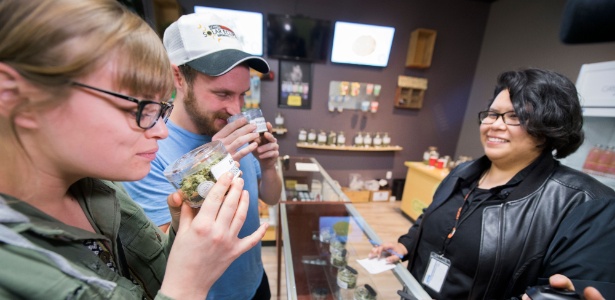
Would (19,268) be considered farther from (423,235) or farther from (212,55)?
(423,235)

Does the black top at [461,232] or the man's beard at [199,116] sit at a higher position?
the man's beard at [199,116]

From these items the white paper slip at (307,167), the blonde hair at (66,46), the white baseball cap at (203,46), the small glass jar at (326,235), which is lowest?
the small glass jar at (326,235)

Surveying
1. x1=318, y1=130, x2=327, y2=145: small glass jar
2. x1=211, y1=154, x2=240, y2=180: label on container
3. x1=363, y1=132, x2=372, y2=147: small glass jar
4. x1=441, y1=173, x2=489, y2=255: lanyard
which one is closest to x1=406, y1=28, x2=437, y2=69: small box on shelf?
x1=363, y1=132, x2=372, y2=147: small glass jar

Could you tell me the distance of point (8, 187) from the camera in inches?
15.7

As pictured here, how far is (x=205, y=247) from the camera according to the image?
474 millimetres

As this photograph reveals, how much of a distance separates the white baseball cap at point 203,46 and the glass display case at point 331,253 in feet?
3.57

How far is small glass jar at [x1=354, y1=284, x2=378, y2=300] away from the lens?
1331 mm

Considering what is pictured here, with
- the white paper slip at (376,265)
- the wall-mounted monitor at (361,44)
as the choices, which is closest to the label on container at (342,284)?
the white paper slip at (376,265)

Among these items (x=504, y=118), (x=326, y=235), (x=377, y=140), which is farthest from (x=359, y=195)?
(x=504, y=118)

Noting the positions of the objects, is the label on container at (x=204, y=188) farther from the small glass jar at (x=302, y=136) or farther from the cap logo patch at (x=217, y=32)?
the small glass jar at (x=302, y=136)

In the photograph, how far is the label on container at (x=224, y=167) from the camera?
0.60m

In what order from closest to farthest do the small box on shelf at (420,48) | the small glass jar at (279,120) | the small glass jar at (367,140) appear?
the small box on shelf at (420,48) → the small glass jar at (279,120) → the small glass jar at (367,140)

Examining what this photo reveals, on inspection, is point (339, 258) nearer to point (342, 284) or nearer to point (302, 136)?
point (342, 284)

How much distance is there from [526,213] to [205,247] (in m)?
1.31
